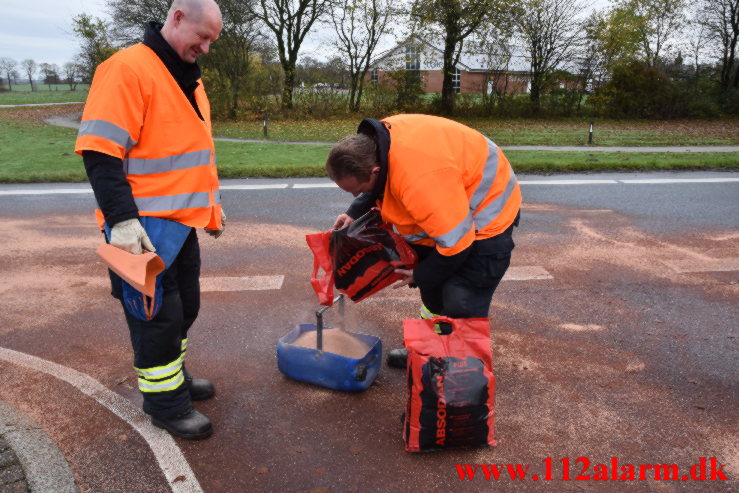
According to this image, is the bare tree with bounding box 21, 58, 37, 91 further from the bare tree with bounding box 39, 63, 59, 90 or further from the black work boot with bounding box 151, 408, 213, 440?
the black work boot with bounding box 151, 408, 213, 440

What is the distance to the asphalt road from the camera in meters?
2.80

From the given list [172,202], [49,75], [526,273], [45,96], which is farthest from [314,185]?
Result: [49,75]

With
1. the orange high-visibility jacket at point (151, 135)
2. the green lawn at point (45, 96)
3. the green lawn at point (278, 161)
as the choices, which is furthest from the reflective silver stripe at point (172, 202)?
the green lawn at point (45, 96)

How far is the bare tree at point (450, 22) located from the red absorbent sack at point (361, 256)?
21.5 meters

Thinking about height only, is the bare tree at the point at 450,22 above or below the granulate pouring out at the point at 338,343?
above

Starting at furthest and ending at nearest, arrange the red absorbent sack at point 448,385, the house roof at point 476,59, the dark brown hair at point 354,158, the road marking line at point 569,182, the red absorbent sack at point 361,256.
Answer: the house roof at point 476,59 < the road marking line at point 569,182 < the red absorbent sack at point 361,256 < the red absorbent sack at point 448,385 < the dark brown hair at point 354,158

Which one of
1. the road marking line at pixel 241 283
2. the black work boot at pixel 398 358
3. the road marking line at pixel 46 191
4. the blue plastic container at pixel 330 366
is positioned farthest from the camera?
the road marking line at pixel 46 191

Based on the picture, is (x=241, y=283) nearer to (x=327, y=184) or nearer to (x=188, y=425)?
(x=188, y=425)

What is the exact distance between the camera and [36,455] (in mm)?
2816

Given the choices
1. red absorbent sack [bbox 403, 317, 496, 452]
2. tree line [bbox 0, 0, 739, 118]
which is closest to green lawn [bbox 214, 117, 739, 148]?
tree line [bbox 0, 0, 739, 118]

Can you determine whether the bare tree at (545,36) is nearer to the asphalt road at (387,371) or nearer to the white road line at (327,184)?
the white road line at (327,184)

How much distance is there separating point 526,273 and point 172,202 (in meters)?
3.71

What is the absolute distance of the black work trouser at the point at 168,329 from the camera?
112 inches

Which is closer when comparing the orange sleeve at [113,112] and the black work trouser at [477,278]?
the orange sleeve at [113,112]
